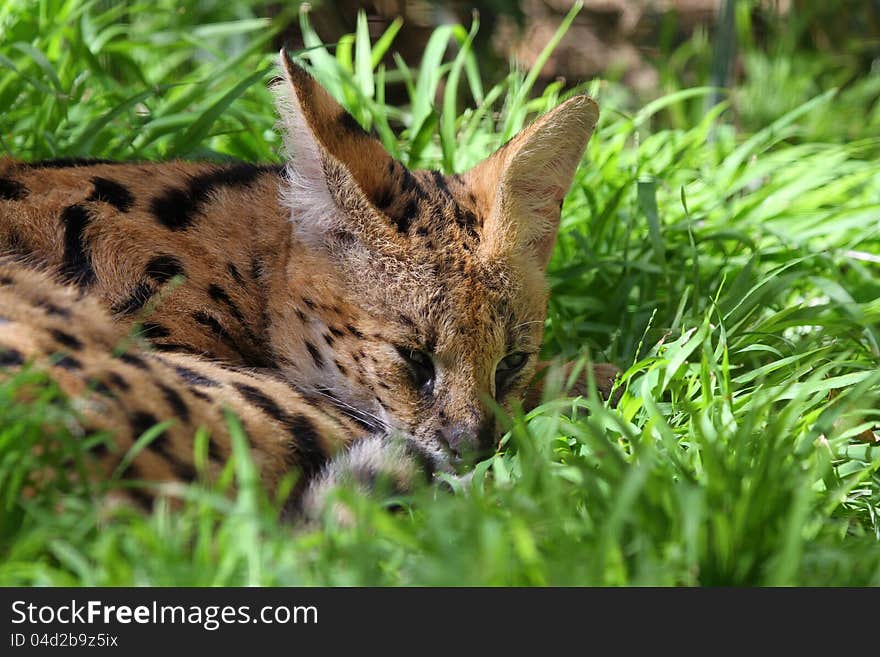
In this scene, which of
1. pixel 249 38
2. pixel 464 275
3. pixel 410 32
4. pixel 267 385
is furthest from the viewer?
pixel 410 32

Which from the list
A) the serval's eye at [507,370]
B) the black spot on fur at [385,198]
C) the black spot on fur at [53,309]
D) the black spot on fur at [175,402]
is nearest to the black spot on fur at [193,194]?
the black spot on fur at [385,198]

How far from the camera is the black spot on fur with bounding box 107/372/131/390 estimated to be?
2.35 m

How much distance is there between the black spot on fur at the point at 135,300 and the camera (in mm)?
2949

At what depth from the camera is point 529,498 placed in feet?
7.42

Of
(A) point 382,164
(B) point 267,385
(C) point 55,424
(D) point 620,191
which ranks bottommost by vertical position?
(C) point 55,424

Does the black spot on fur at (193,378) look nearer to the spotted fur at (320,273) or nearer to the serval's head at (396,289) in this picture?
the spotted fur at (320,273)

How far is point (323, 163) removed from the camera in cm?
306

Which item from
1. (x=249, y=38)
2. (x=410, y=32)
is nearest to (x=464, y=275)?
(x=249, y=38)

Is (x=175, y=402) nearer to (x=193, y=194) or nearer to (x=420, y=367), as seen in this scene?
(x=420, y=367)

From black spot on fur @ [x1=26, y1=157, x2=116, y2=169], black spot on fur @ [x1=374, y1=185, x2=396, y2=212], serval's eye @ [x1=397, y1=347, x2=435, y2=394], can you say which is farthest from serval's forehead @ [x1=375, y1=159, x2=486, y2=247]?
black spot on fur @ [x1=26, y1=157, x2=116, y2=169]

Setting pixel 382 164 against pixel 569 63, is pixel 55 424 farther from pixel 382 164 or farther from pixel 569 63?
pixel 569 63

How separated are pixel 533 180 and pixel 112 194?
4.26ft

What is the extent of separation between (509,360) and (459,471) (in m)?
0.46

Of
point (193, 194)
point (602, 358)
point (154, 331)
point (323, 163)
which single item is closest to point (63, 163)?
point (193, 194)
